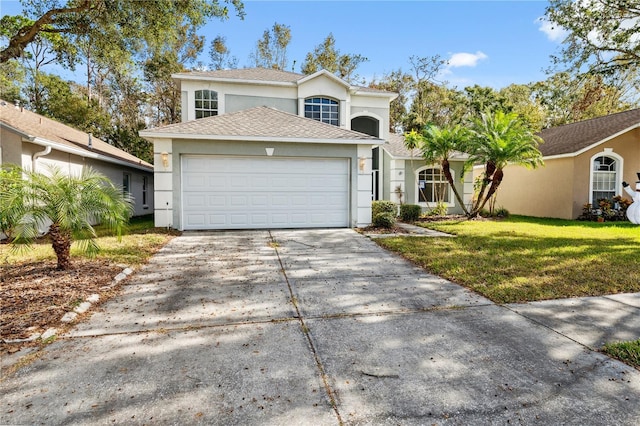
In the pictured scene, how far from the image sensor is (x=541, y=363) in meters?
3.00

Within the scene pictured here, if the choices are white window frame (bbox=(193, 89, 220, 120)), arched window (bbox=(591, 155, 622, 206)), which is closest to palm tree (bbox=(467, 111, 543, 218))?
arched window (bbox=(591, 155, 622, 206))

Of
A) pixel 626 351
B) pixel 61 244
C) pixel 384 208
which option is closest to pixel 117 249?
pixel 61 244

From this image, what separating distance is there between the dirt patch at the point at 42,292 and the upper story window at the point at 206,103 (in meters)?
10.1

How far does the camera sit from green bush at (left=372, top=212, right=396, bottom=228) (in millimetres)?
11219

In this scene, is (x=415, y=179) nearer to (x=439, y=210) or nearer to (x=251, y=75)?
(x=439, y=210)

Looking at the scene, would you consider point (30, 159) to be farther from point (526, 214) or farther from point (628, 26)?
point (526, 214)

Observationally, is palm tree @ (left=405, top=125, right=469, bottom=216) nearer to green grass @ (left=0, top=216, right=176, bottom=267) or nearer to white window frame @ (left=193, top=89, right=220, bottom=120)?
white window frame @ (left=193, top=89, right=220, bottom=120)

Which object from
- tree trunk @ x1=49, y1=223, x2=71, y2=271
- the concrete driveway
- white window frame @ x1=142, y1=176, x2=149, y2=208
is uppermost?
white window frame @ x1=142, y1=176, x2=149, y2=208

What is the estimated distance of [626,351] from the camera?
3.17m

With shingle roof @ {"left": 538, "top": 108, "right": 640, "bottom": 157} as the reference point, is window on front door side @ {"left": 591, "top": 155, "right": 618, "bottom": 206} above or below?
below

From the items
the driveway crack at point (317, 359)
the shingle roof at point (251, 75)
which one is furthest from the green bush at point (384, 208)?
the shingle roof at point (251, 75)

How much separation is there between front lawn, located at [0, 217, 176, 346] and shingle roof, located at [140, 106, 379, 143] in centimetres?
374

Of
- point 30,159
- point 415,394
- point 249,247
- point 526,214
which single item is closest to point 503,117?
point 526,214

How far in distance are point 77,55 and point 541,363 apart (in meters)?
16.4
